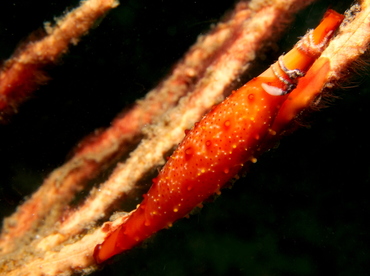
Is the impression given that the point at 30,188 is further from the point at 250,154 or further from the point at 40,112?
the point at 250,154

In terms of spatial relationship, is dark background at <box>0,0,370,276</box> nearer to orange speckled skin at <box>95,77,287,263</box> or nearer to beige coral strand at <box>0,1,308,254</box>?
beige coral strand at <box>0,1,308,254</box>

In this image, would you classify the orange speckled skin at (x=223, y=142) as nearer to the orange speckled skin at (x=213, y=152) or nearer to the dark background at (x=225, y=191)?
the orange speckled skin at (x=213, y=152)

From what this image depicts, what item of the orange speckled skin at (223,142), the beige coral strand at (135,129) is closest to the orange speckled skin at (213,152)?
the orange speckled skin at (223,142)

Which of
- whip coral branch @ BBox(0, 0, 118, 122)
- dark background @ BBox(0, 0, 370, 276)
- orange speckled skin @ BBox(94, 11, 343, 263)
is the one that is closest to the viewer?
orange speckled skin @ BBox(94, 11, 343, 263)

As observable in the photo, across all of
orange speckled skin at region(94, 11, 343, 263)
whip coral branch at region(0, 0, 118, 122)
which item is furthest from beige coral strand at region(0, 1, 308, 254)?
whip coral branch at region(0, 0, 118, 122)

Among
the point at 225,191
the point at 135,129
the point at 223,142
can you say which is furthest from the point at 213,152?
the point at 225,191

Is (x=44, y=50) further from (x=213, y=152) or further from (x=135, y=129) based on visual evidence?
(x=213, y=152)

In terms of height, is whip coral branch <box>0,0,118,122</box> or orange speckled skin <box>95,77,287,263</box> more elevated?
whip coral branch <box>0,0,118,122</box>
